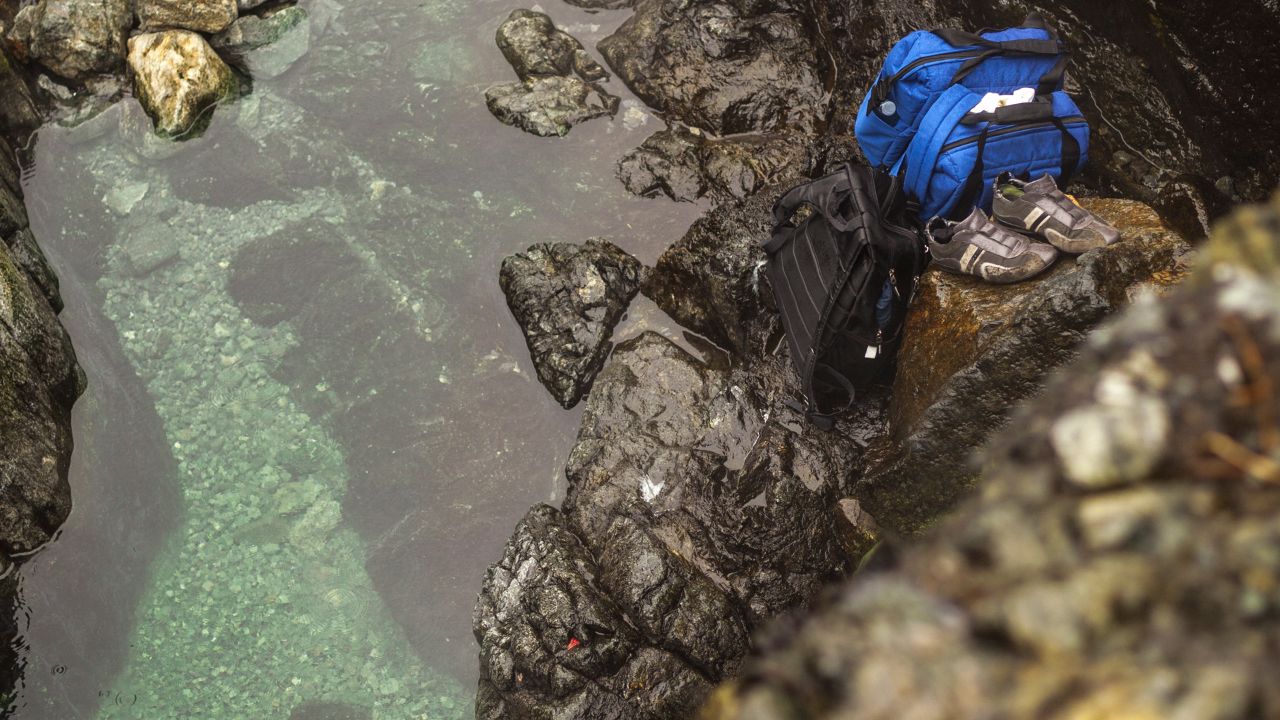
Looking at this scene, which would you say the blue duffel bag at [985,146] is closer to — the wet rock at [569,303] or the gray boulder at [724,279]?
the gray boulder at [724,279]

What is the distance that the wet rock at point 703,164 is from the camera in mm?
5668

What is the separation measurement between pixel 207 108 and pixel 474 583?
14.0ft

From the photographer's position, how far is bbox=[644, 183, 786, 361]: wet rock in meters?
5.17

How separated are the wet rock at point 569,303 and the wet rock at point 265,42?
2.80 meters

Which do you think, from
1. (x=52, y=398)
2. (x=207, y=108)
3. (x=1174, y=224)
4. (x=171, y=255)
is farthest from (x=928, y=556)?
(x=207, y=108)

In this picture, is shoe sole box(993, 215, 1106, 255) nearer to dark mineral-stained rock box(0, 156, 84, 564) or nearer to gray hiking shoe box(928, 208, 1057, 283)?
gray hiking shoe box(928, 208, 1057, 283)

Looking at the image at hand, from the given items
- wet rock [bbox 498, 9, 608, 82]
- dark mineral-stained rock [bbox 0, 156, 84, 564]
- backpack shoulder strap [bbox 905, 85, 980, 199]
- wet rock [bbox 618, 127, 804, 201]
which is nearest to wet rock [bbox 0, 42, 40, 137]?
dark mineral-stained rock [bbox 0, 156, 84, 564]

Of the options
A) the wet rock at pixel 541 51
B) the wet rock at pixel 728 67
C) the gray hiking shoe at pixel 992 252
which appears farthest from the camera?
the wet rock at pixel 541 51

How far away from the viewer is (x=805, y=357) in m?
4.57

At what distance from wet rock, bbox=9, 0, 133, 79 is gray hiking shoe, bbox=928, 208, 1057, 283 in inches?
249

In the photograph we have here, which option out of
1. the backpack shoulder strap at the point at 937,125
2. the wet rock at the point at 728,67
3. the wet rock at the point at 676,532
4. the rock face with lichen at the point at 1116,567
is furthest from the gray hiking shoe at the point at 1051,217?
the rock face with lichen at the point at 1116,567

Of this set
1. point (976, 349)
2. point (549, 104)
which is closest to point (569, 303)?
point (549, 104)

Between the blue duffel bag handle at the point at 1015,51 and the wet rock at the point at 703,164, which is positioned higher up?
the blue duffel bag handle at the point at 1015,51

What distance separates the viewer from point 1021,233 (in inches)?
158
